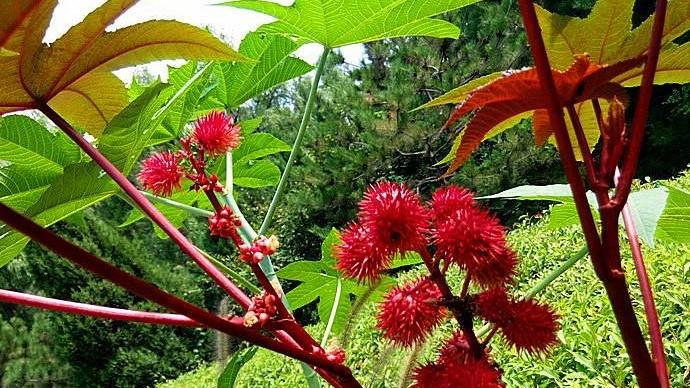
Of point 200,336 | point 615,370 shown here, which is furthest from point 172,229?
point 200,336

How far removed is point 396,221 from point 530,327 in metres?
0.09

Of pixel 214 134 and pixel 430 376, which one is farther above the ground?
pixel 214 134

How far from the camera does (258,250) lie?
0.36m

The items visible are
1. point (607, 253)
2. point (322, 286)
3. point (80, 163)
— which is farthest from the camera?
point (322, 286)

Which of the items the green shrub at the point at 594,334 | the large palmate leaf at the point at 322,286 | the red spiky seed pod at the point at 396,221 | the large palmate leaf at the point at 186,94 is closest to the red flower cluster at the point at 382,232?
the red spiky seed pod at the point at 396,221

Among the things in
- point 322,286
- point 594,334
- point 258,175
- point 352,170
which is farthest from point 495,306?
point 352,170

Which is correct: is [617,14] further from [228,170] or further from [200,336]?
[200,336]

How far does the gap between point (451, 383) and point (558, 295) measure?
213cm

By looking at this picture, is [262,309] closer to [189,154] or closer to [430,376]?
[430,376]

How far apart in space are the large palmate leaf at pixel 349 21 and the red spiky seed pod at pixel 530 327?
12.2 inches

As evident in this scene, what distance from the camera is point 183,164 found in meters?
0.60

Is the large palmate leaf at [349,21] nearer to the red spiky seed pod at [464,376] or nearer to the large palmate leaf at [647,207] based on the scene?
the large palmate leaf at [647,207]

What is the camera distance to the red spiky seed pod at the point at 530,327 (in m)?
0.33

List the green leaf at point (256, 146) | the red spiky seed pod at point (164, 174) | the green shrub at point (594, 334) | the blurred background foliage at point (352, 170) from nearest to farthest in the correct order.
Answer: the red spiky seed pod at point (164, 174)
the green leaf at point (256, 146)
the green shrub at point (594, 334)
the blurred background foliage at point (352, 170)
